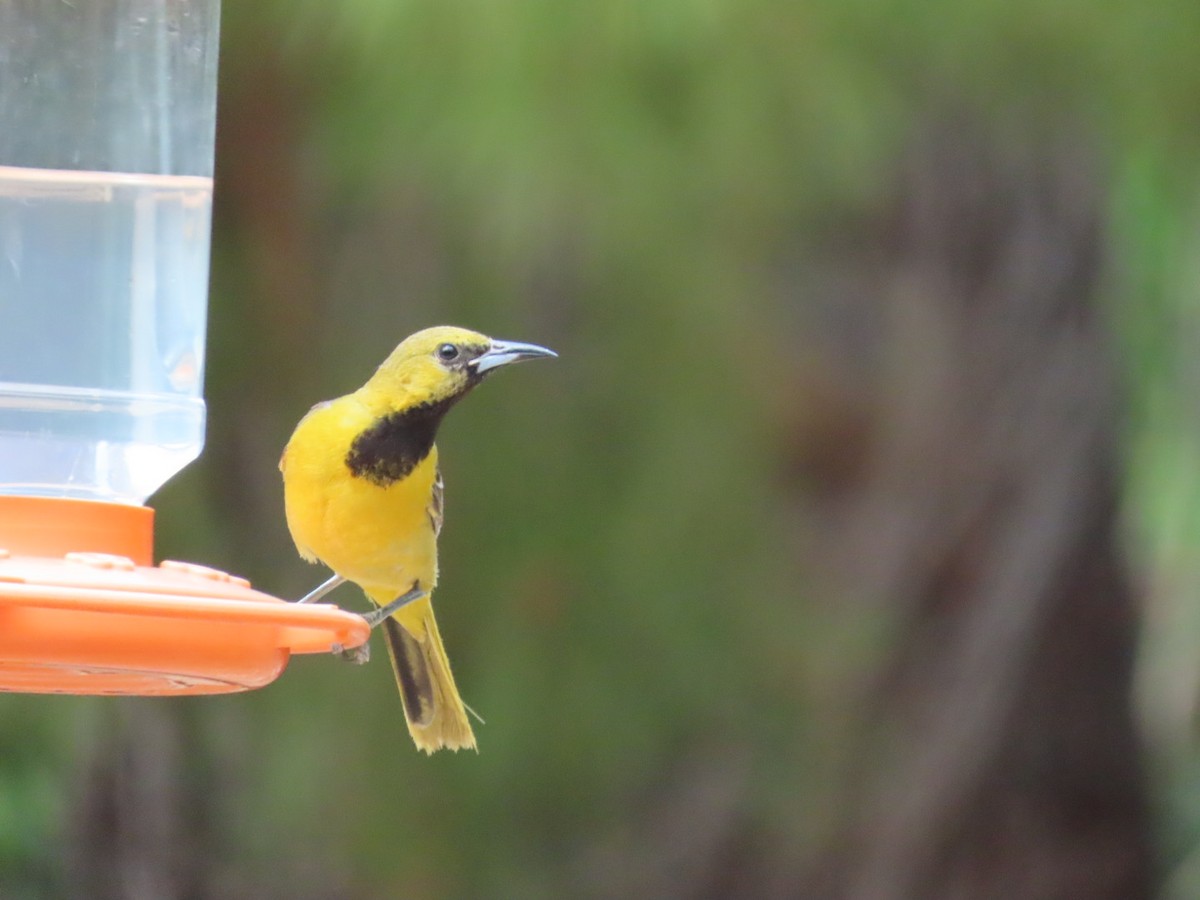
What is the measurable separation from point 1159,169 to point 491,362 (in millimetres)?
2258

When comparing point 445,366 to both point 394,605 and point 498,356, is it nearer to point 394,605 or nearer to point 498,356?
point 498,356

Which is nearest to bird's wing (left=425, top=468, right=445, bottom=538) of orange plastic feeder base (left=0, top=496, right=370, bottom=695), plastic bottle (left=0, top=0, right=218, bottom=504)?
plastic bottle (left=0, top=0, right=218, bottom=504)

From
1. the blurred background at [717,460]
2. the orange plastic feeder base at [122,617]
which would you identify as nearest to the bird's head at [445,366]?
the blurred background at [717,460]

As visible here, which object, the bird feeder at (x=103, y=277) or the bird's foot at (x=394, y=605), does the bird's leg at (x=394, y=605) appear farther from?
the bird feeder at (x=103, y=277)

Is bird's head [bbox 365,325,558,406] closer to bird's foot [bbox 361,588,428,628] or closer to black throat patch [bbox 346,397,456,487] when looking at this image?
black throat patch [bbox 346,397,456,487]

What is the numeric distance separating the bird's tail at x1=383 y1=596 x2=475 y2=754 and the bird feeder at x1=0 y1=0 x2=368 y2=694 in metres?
0.98

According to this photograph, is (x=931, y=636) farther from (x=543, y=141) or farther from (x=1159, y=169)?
(x=543, y=141)

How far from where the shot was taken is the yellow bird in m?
3.48

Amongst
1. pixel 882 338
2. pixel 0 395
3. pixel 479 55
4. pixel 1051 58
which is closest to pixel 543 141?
pixel 479 55

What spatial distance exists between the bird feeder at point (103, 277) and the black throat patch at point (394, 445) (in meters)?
0.37

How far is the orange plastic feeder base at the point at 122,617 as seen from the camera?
2.06m

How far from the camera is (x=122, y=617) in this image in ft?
7.00

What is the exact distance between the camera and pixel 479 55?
430cm

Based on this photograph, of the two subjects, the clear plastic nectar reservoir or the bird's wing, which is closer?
the clear plastic nectar reservoir
